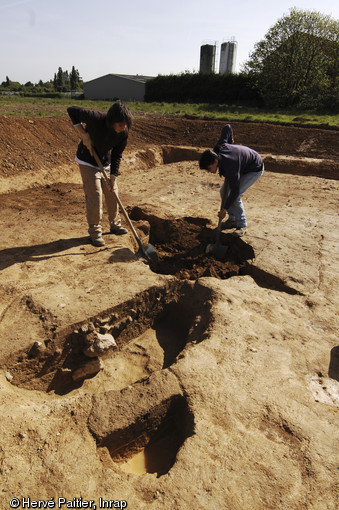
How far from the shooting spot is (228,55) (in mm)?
38344

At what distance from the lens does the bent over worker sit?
391 cm

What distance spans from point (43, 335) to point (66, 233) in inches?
96.2

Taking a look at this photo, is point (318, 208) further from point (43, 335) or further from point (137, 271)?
point (43, 335)

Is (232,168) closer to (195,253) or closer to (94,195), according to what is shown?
(195,253)

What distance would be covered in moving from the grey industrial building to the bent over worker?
1037 inches

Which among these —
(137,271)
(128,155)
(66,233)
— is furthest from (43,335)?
(128,155)

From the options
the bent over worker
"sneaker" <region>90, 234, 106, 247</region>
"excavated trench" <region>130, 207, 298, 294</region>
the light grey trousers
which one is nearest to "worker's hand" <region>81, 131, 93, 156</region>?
the bent over worker

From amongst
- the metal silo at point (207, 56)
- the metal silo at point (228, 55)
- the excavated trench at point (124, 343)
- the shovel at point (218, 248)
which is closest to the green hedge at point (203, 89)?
the metal silo at point (207, 56)

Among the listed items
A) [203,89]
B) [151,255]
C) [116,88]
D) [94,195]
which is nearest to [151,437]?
[151,255]

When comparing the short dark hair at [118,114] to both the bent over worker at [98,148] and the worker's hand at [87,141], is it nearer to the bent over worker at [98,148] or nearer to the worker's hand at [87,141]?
the bent over worker at [98,148]

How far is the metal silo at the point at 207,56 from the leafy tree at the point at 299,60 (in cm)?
1041

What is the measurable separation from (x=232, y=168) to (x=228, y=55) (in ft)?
134

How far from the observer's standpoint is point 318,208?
6.74 meters

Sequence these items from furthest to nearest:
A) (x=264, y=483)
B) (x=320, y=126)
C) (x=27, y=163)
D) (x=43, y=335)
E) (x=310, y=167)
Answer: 1. (x=320, y=126)
2. (x=310, y=167)
3. (x=27, y=163)
4. (x=43, y=335)
5. (x=264, y=483)
